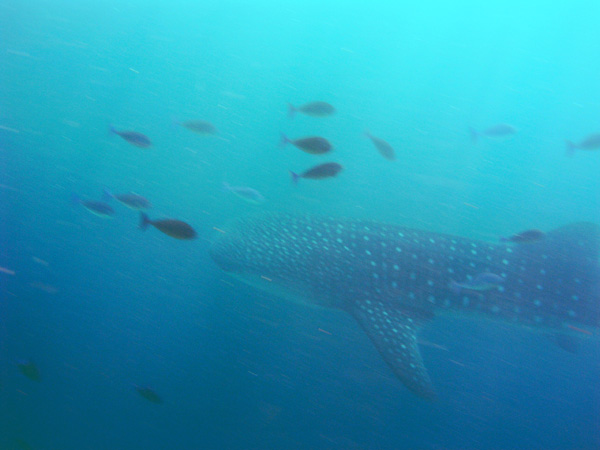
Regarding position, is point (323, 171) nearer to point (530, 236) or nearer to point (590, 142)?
point (530, 236)

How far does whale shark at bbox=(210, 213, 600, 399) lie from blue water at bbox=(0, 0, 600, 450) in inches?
52.9

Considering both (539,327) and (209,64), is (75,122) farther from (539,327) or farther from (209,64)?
(539,327)

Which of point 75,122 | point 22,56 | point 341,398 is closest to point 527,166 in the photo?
point 341,398

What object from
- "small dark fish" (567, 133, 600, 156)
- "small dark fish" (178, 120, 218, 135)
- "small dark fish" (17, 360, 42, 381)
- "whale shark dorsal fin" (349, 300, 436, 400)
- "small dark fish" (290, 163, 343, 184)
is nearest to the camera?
"small dark fish" (290, 163, 343, 184)

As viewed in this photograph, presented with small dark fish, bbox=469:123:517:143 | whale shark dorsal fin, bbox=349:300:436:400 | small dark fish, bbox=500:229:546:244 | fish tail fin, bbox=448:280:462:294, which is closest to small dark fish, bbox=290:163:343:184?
whale shark dorsal fin, bbox=349:300:436:400

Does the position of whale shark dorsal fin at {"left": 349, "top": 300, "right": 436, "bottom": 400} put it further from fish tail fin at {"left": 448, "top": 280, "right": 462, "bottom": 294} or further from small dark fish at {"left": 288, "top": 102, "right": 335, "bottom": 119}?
small dark fish at {"left": 288, "top": 102, "right": 335, "bottom": 119}

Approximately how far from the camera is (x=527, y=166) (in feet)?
49.0

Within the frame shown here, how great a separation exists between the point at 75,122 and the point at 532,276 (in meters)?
11.9

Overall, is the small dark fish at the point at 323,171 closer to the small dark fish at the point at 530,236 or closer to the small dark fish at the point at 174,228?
the small dark fish at the point at 174,228

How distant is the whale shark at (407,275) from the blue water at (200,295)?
1344mm

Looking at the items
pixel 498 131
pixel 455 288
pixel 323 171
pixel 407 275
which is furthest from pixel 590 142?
pixel 323 171

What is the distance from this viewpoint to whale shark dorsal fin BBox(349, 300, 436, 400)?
112 inches

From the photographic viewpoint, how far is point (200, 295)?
4980 millimetres

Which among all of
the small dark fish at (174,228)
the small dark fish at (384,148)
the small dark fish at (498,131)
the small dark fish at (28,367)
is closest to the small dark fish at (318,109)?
the small dark fish at (384,148)
